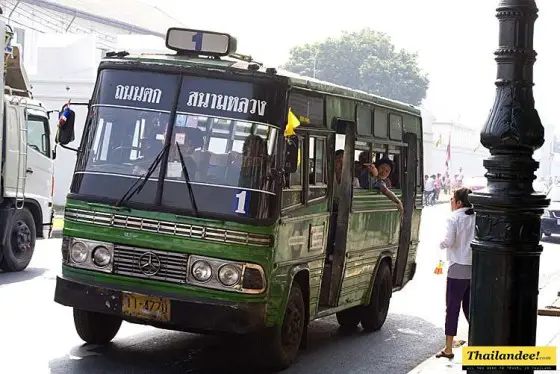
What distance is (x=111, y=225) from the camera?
27.0ft

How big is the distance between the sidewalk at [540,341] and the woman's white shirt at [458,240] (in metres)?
0.91

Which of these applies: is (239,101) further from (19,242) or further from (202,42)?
(19,242)

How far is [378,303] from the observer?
11578mm

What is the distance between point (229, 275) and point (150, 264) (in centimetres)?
67

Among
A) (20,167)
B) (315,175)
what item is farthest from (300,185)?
(20,167)

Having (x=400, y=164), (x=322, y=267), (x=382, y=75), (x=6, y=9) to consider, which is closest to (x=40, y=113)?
(x=400, y=164)

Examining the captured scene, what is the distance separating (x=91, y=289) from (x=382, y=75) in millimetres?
84805

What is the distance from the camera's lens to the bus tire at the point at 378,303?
11422 millimetres

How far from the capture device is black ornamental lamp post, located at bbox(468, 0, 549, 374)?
16.7 ft

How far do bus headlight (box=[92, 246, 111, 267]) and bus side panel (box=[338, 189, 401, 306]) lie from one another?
274 centimetres

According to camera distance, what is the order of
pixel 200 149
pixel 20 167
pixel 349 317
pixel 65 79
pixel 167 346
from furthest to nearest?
1. pixel 65 79
2. pixel 20 167
3. pixel 349 317
4. pixel 167 346
5. pixel 200 149

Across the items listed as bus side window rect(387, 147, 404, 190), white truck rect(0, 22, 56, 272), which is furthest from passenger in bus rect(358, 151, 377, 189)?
white truck rect(0, 22, 56, 272)

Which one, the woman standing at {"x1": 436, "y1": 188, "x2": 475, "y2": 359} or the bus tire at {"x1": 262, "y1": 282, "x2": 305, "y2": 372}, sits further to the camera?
the woman standing at {"x1": 436, "y1": 188, "x2": 475, "y2": 359}

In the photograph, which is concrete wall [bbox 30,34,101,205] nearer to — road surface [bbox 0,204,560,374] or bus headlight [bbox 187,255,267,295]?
road surface [bbox 0,204,560,374]
